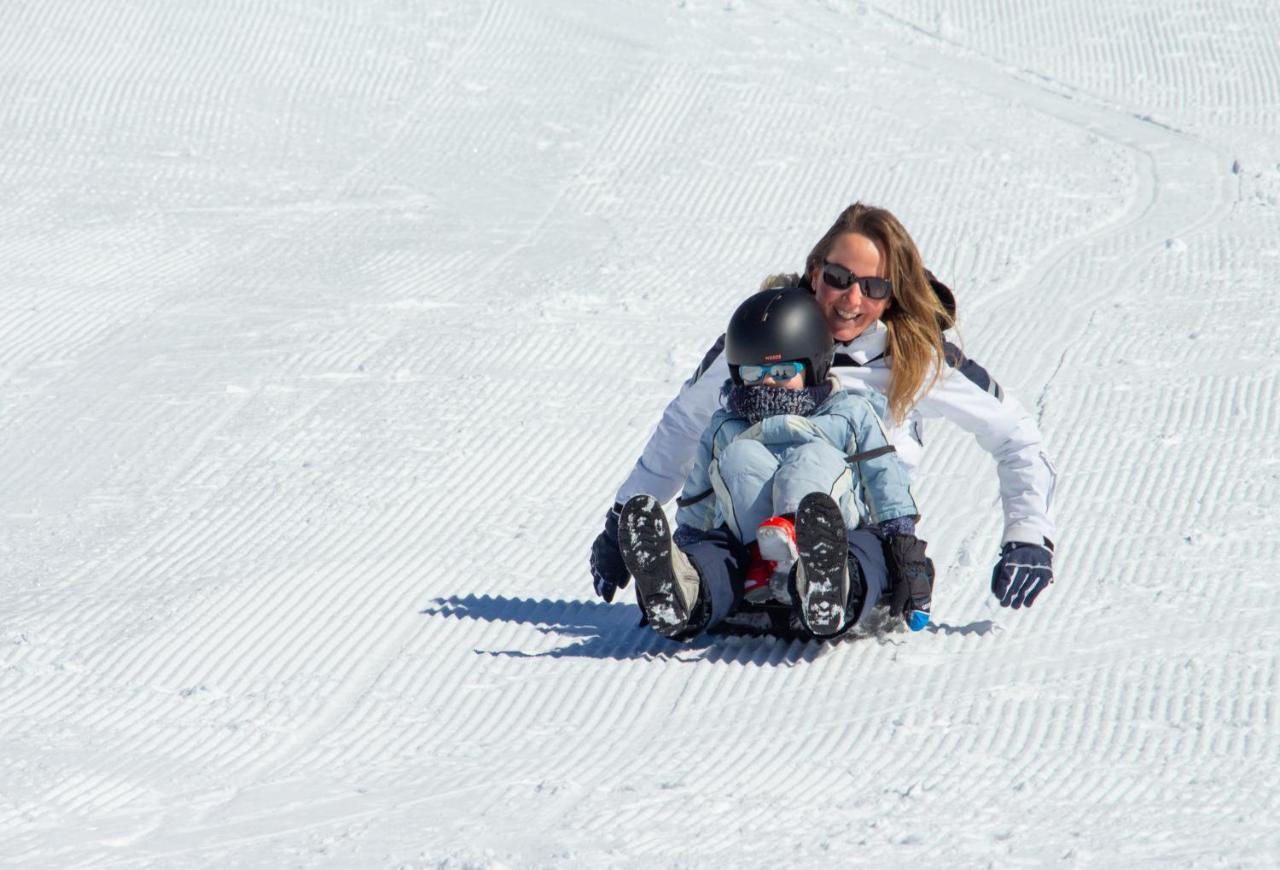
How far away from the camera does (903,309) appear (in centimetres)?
352

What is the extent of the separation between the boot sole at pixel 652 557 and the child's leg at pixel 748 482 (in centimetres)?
22

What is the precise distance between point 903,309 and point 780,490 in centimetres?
60

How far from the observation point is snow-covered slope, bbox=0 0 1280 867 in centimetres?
257

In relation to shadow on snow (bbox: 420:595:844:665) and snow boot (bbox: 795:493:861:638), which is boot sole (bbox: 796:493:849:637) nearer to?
snow boot (bbox: 795:493:861:638)

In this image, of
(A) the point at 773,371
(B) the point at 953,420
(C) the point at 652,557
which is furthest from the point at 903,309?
(C) the point at 652,557

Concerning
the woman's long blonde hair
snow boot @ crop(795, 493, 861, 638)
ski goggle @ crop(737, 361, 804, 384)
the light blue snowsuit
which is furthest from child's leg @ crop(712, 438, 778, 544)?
the woman's long blonde hair

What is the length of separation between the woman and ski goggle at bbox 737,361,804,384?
8.7 inches

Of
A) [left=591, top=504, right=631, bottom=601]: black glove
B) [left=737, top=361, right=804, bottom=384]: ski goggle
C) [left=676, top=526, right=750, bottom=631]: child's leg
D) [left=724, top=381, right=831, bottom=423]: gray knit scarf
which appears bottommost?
[left=591, top=504, right=631, bottom=601]: black glove

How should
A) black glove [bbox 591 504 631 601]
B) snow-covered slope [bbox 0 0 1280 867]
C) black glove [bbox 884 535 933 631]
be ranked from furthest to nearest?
black glove [bbox 591 504 631 601] → black glove [bbox 884 535 933 631] → snow-covered slope [bbox 0 0 1280 867]

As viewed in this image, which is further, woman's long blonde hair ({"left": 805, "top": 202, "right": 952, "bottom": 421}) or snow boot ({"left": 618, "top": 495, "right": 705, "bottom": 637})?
woman's long blonde hair ({"left": 805, "top": 202, "right": 952, "bottom": 421})

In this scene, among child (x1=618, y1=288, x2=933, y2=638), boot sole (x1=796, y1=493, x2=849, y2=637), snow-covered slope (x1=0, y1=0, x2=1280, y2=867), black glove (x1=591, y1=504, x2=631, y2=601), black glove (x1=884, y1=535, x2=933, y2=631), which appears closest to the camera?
snow-covered slope (x1=0, y1=0, x2=1280, y2=867)

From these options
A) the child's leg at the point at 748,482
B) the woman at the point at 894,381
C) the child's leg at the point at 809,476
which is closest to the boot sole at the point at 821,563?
the child's leg at the point at 809,476

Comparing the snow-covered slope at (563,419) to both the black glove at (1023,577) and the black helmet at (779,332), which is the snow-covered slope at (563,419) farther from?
the black helmet at (779,332)

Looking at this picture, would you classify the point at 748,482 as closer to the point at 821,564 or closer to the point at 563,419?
the point at 821,564
